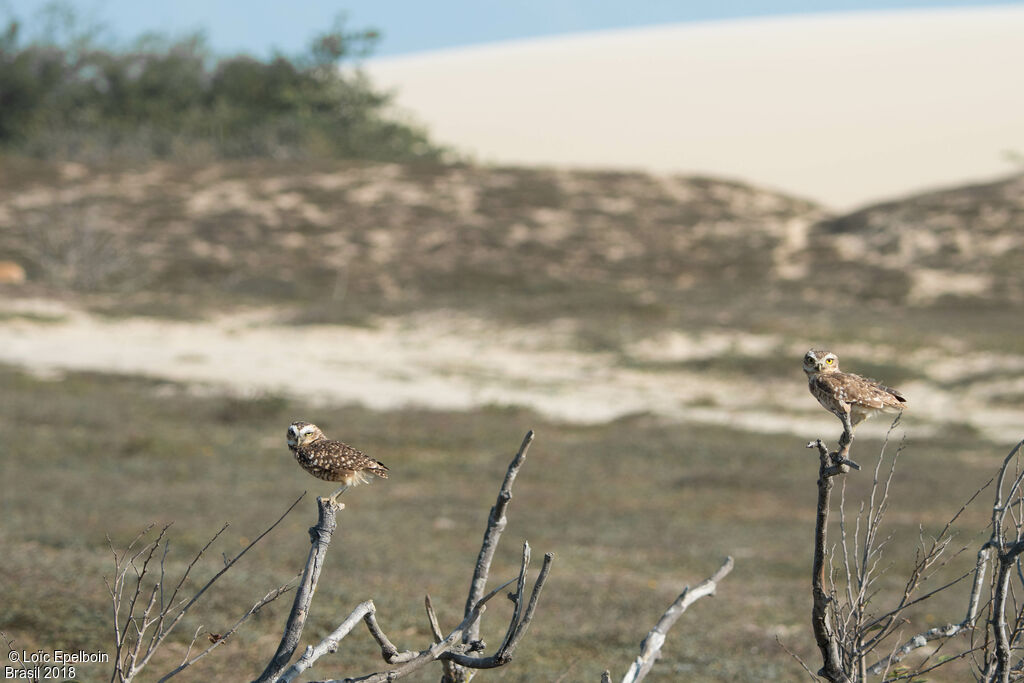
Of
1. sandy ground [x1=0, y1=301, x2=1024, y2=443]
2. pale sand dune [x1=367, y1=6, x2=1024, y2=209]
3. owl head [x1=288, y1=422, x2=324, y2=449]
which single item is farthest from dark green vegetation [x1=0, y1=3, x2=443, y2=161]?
owl head [x1=288, y1=422, x2=324, y2=449]

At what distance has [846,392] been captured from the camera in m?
3.43

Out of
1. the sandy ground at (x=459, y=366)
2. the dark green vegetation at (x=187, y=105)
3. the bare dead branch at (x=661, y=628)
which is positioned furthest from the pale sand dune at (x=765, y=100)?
the bare dead branch at (x=661, y=628)

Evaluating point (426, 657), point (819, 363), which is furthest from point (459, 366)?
point (426, 657)

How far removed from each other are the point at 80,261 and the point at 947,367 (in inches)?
1128

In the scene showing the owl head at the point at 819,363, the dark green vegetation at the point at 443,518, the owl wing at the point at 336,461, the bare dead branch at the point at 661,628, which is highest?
the owl head at the point at 819,363

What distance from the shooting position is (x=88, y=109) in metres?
66.5

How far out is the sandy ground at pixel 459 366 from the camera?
80.4 ft

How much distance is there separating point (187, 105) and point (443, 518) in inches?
2381

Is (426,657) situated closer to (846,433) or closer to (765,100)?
(846,433)

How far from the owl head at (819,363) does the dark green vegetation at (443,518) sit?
8.82ft

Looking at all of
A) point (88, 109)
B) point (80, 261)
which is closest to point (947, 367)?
point (80, 261)

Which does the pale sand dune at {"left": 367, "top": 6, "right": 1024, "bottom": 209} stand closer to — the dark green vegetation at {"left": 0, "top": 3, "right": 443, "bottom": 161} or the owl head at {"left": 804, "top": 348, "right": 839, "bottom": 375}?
the dark green vegetation at {"left": 0, "top": 3, "right": 443, "bottom": 161}

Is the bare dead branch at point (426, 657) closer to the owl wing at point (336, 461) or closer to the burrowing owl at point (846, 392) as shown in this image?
the owl wing at point (336, 461)

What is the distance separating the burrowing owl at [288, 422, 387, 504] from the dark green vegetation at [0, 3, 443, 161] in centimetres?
6141
